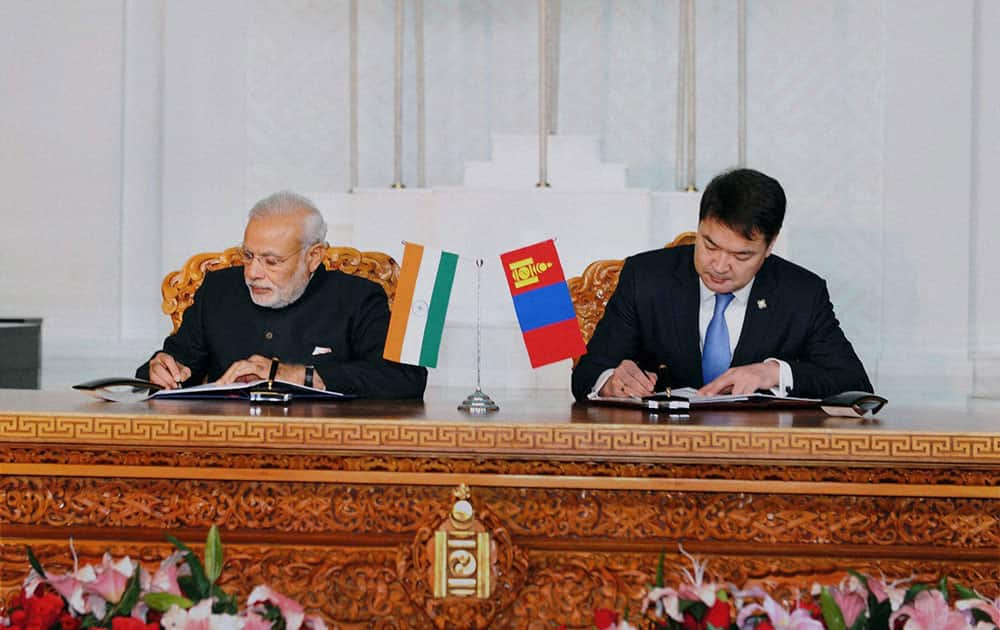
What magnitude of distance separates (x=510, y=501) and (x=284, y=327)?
1.56 m

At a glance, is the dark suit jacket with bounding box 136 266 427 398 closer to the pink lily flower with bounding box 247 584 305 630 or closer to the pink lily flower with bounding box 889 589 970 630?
the pink lily flower with bounding box 247 584 305 630

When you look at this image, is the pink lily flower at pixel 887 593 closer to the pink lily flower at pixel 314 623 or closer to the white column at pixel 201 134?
the pink lily flower at pixel 314 623

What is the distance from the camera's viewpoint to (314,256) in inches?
151

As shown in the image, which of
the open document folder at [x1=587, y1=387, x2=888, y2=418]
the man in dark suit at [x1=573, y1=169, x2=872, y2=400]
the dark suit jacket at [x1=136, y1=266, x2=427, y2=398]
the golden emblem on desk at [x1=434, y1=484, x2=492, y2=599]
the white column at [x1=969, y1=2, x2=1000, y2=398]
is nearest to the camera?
the golden emblem on desk at [x1=434, y1=484, x2=492, y2=599]

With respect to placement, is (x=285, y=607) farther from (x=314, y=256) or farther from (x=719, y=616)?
(x=314, y=256)

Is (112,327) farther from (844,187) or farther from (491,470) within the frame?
(491,470)

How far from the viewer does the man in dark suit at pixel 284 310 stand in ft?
12.2

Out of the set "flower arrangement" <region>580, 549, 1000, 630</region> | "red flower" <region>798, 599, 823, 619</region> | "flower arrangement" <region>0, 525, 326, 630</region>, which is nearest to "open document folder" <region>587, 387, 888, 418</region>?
"red flower" <region>798, 599, 823, 619</region>

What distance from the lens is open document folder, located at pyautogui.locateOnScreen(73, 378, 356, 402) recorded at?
9.80 feet

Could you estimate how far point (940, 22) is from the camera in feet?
19.4

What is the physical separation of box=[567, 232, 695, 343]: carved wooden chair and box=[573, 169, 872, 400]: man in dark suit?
0.15 meters

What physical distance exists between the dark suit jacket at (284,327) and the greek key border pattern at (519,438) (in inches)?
49.7

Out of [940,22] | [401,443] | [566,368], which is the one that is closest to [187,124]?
[566,368]

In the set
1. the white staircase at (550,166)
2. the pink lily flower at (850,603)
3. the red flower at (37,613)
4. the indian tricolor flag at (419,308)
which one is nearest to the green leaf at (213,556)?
the red flower at (37,613)
